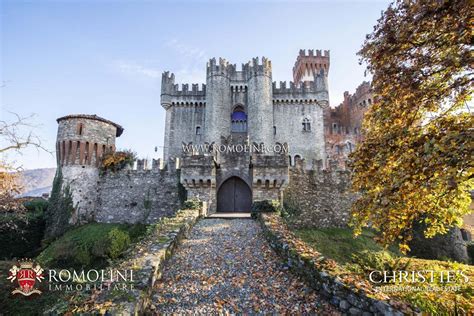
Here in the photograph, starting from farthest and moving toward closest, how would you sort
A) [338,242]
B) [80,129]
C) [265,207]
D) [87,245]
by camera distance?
1. [80,129]
2. [87,245]
3. [338,242]
4. [265,207]

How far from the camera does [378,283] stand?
620 centimetres

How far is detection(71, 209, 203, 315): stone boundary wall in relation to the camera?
14.1ft

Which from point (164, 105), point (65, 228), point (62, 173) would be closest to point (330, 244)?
point (65, 228)

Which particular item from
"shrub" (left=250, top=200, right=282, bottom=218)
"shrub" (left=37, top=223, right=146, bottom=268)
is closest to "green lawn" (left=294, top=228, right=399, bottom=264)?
"shrub" (left=250, top=200, right=282, bottom=218)

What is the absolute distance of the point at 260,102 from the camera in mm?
26641

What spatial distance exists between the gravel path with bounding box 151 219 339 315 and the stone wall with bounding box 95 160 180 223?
10.4 meters

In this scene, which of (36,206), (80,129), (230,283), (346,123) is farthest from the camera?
(346,123)

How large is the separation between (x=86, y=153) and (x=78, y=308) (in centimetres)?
1798

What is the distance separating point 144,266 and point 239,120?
2334cm

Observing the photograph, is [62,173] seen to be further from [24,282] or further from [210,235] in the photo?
[210,235]

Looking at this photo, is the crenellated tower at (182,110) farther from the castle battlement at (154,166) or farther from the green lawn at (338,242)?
the green lawn at (338,242)

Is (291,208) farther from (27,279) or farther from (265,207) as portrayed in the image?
(27,279)

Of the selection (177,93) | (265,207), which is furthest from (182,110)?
(265,207)

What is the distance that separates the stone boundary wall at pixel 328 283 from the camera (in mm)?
4172
